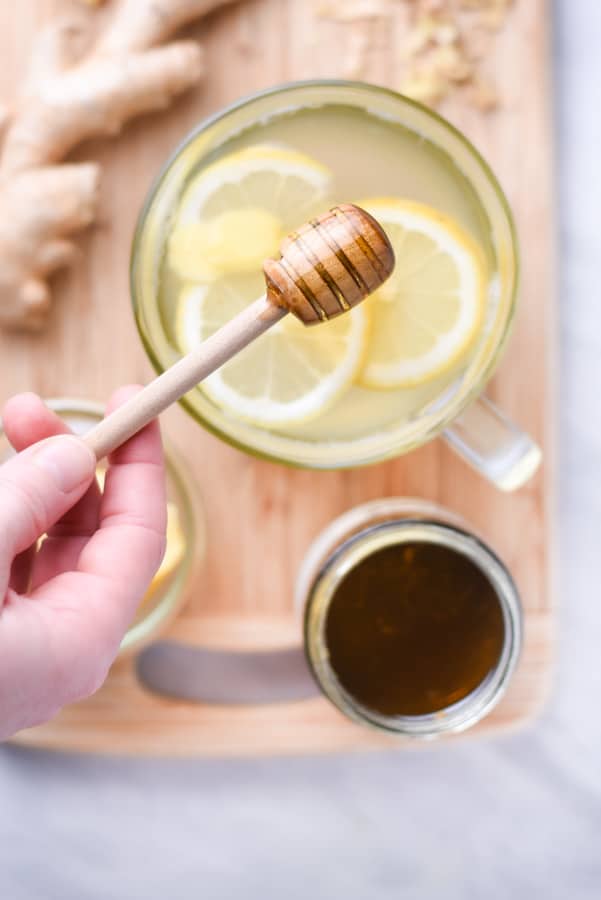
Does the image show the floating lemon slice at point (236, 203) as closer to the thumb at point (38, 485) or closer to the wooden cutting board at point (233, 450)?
the wooden cutting board at point (233, 450)

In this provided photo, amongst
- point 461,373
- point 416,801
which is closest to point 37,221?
point 461,373

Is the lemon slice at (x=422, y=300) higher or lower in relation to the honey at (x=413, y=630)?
higher

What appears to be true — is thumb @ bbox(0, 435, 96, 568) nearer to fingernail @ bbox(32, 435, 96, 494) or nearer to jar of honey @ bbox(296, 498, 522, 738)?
fingernail @ bbox(32, 435, 96, 494)

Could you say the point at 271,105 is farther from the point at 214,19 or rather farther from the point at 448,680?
the point at 448,680

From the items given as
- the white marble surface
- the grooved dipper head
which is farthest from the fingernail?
the white marble surface

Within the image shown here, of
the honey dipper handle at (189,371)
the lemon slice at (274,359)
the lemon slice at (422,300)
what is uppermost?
the lemon slice at (422,300)

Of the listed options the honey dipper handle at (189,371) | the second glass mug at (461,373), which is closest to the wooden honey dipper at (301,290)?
the honey dipper handle at (189,371)

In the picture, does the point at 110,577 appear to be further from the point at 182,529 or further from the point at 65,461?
the point at 182,529
